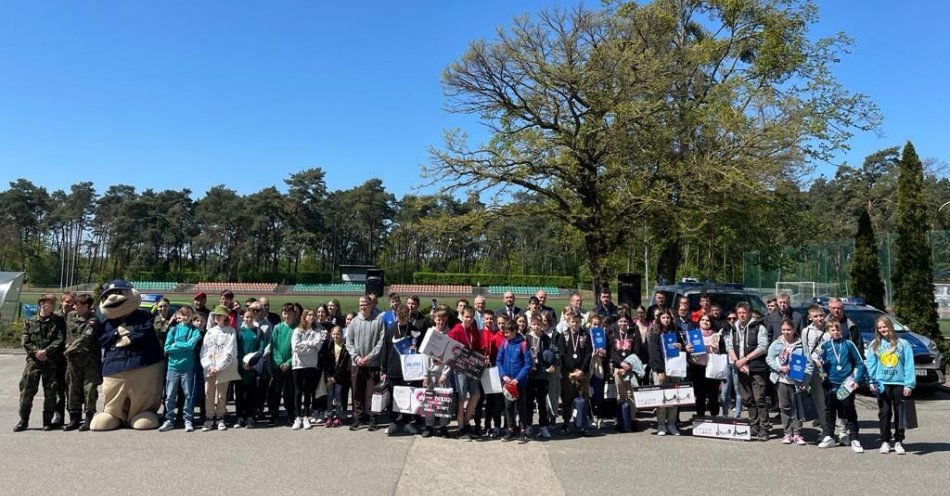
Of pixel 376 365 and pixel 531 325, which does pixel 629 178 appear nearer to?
pixel 531 325

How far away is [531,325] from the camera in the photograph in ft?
27.7

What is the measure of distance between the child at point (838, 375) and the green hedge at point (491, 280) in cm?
7344

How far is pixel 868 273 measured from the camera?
1717 centimetres

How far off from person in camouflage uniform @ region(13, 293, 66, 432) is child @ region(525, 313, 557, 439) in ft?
21.5

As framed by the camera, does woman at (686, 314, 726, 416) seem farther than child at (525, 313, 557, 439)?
Yes

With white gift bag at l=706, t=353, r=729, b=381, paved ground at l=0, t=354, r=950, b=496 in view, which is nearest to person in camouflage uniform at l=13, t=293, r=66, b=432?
paved ground at l=0, t=354, r=950, b=496

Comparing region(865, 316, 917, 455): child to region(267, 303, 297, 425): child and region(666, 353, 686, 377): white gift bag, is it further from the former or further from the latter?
region(267, 303, 297, 425): child

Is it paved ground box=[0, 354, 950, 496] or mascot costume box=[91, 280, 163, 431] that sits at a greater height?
mascot costume box=[91, 280, 163, 431]

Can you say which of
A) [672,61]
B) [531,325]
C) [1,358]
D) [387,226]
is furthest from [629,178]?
[387,226]

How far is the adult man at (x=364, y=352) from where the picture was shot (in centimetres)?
852

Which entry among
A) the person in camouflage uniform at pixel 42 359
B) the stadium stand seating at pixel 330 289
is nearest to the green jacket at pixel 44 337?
the person in camouflage uniform at pixel 42 359

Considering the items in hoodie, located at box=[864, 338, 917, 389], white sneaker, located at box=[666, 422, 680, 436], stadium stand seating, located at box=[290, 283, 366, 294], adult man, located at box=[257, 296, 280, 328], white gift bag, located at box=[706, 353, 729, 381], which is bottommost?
white sneaker, located at box=[666, 422, 680, 436]

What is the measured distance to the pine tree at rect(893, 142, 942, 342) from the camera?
15.2 meters

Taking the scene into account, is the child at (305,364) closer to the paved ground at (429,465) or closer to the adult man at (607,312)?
the paved ground at (429,465)
